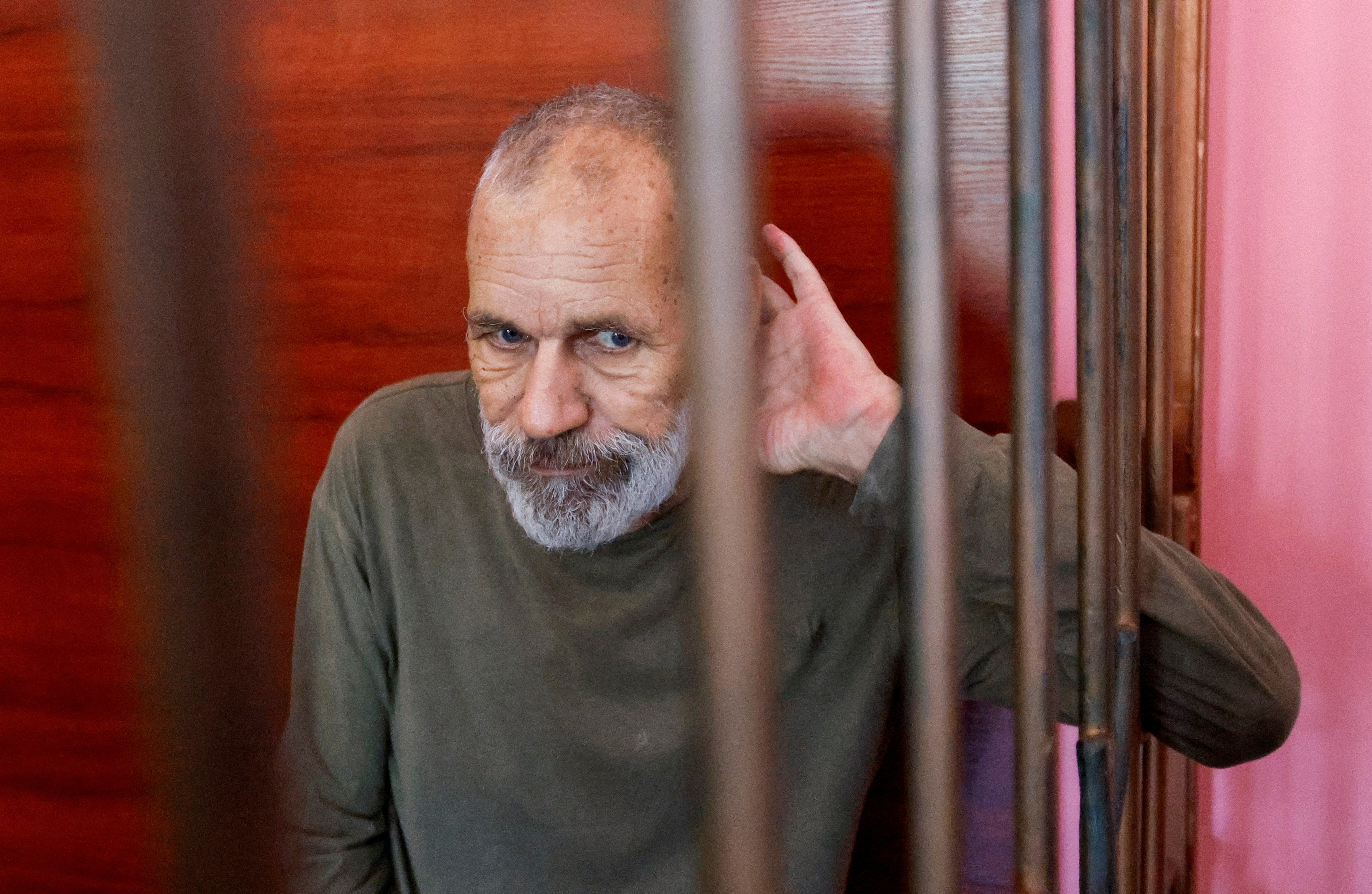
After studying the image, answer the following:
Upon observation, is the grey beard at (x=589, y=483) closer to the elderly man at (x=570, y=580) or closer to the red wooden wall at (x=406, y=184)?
the elderly man at (x=570, y=580)

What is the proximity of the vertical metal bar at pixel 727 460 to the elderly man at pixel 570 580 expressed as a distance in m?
0.72

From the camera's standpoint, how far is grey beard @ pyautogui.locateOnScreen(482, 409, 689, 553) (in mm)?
929

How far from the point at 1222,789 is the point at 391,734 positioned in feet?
2.62

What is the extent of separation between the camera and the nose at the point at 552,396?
0.91 m

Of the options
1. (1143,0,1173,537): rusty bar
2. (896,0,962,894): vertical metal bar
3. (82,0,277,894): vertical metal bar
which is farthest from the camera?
(1143,0,1173,537): rusty bar

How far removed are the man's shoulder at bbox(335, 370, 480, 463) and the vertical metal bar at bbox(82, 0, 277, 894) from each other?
915mm

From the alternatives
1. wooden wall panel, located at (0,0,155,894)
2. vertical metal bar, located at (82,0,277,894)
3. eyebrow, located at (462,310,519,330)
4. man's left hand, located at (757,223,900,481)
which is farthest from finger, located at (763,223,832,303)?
vertical metal bar, located at (82,0,277,894)

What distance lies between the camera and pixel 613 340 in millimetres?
917

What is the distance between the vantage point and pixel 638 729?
0.95 meters

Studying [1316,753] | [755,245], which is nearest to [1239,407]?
[1316,753]

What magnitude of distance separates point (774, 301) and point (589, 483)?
0.72ft

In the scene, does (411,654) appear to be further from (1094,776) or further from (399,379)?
(1094,776)

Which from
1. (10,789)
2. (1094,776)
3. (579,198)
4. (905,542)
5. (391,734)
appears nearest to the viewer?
(905,542)

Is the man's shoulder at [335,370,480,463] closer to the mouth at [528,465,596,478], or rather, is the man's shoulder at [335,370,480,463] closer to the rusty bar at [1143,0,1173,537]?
the mouth at [528,465,596,478]
